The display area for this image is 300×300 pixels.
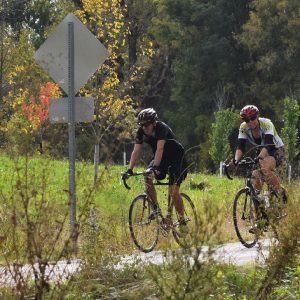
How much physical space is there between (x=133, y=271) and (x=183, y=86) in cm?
4211

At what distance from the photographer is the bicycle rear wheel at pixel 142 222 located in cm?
1051

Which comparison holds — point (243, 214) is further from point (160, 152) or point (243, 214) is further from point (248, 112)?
point (160, 152)

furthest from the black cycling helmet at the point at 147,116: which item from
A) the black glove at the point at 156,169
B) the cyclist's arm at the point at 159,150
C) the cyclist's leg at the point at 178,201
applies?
the cyclist's leg at the point at 178,201

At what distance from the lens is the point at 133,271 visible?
722 cm

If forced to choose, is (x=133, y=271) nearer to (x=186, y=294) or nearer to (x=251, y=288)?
(x=251, y=288)

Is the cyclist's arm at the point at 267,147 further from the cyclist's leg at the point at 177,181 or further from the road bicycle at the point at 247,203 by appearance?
the cyclist's leg at the point at 177,181

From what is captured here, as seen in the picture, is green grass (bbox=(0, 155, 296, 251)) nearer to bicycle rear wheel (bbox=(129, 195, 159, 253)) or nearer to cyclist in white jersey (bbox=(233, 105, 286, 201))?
bicycle rear wheel (bbox=(129, 195, 159, 253))

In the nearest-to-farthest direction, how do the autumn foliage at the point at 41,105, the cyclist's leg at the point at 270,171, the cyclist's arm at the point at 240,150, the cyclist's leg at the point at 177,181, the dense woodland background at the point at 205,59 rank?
the cyclist's leg at the point at 270,171
the cyclist's leg at the point at 177,181
the cyclist's arm at the point at 240,150
the autumn foliage at the point at 41,105
the dense woodland background at the point at 205,59

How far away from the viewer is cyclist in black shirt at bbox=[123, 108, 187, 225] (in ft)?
33.6

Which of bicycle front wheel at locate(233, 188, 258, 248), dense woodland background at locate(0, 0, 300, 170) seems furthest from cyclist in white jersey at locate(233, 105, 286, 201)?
dense woodland background at locate(0, 0, 300, 170)

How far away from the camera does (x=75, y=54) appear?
916cm

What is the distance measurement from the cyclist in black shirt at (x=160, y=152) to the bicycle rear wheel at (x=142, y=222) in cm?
10

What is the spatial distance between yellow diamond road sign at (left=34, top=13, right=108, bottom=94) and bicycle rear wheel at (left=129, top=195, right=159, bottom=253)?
2.10 m

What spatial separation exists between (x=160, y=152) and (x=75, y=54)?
1.78m
